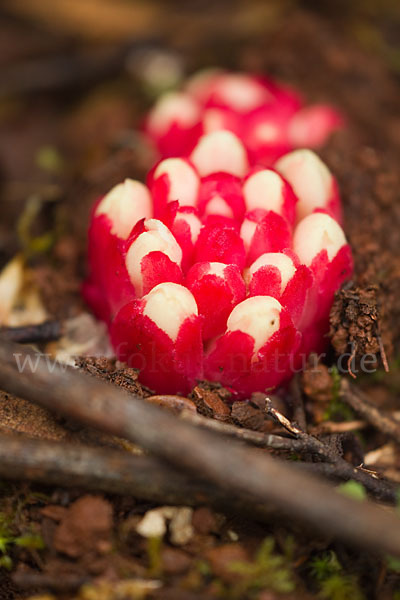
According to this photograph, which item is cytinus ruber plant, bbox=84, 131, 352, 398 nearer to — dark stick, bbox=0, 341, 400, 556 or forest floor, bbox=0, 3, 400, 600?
forest floor, bbox=0, 3, 400, 600

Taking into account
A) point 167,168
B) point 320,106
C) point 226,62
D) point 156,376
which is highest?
point 226,62

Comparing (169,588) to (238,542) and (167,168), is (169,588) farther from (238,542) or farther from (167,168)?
(167,168)

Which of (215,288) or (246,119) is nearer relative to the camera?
(215,288)

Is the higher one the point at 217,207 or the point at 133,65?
the point at 133,65

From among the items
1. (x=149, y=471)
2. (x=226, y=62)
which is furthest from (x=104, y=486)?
(x=226, y=62)

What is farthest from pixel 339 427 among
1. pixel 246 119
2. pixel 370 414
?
pixel 246 119

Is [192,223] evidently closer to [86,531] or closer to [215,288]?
[215,288]

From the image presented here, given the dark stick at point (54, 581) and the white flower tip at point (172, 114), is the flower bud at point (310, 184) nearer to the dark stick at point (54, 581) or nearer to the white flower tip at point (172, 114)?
the white flower tip at point (172, 114)
